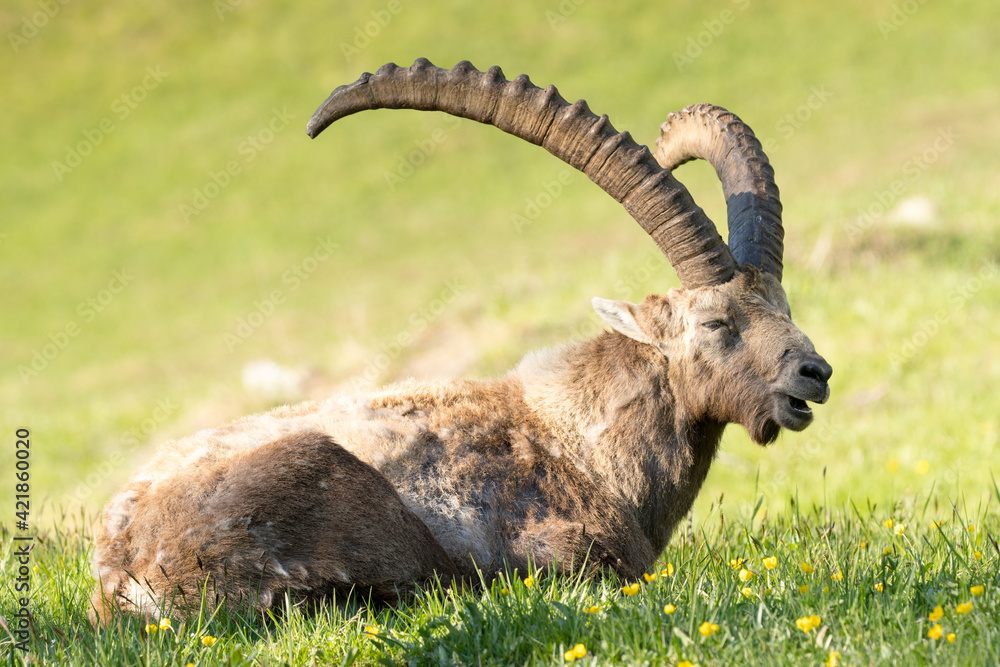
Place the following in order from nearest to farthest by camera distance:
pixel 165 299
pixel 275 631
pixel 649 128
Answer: pixel 275 631, pixel 165 299, pixel 649 128

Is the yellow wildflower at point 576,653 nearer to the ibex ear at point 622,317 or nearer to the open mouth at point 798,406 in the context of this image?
the open mouth at point 798,406

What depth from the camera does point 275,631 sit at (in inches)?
193

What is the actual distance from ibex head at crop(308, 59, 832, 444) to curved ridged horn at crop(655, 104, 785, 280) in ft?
0.61

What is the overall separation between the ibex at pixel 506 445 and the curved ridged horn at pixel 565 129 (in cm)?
1

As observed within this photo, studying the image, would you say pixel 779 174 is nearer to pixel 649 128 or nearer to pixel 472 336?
pixel 649 128

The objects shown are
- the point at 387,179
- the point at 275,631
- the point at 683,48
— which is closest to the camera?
the point at 275,631

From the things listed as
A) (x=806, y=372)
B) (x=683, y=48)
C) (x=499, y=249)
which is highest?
(x=683, y=48)

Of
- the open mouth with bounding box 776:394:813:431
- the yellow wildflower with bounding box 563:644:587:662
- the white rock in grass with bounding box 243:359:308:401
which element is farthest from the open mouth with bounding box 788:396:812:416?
the white rock in grass with bounding box 243:359:308:401

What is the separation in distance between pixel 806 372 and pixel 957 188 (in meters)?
18.4

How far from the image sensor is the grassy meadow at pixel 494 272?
4.53 meters

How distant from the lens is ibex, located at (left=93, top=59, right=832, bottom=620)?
16.7ft

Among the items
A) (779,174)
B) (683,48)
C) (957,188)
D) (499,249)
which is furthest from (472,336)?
(683,48)

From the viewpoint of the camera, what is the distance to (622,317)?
596cm

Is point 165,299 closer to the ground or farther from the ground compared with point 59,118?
closer to the ground
